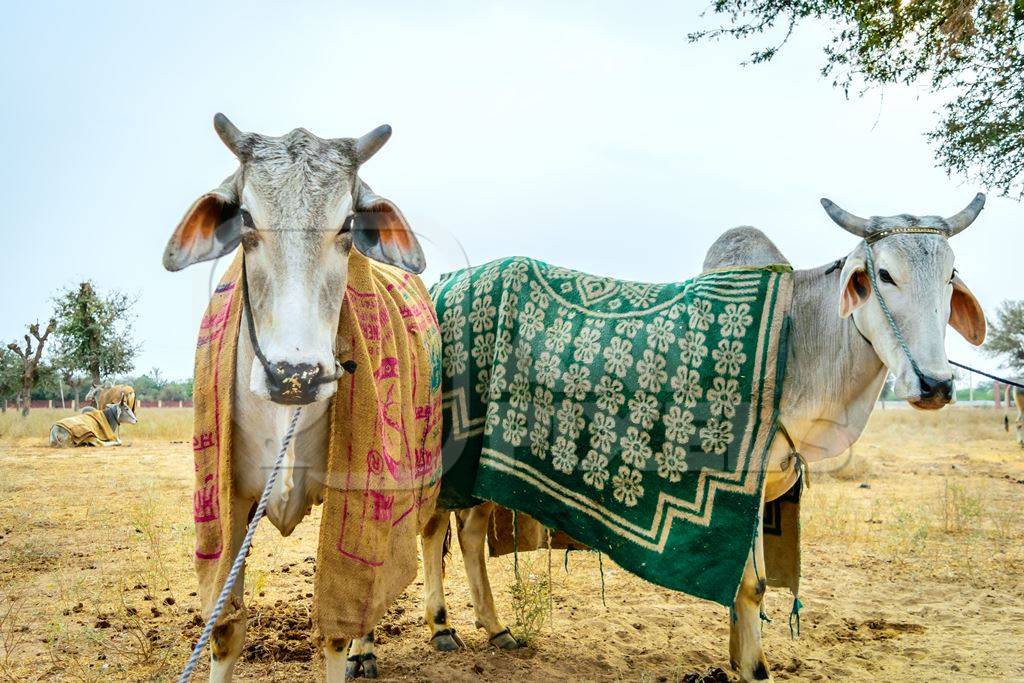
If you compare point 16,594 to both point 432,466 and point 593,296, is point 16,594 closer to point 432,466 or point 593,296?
point 432,466

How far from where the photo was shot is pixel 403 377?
360 cm

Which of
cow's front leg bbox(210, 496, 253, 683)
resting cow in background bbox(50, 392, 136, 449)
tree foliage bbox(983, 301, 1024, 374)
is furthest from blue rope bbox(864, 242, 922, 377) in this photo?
tree foliage bbox(983, 301, 1024, 374)

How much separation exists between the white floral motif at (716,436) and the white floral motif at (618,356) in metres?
0.51

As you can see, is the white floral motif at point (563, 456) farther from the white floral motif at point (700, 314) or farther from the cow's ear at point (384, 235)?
the cow's ear at point (384, 235)

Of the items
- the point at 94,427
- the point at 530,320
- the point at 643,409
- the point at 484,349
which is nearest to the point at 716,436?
the point at 643,409

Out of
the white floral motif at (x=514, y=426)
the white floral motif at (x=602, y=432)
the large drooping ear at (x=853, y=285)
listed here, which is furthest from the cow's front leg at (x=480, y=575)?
the large drooping ear at (x=853, y=285)

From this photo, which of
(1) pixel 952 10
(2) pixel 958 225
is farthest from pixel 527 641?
(1) pixel 952 10

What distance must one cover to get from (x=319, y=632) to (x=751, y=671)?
230 cm

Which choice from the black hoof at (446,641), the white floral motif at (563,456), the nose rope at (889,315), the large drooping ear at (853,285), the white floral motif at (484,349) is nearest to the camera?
the nose rope at (889,315)

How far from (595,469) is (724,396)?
2.52ft

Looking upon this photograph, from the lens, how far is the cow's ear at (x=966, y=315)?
152 inches

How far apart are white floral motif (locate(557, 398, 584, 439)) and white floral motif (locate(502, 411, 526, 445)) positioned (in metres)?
0.21

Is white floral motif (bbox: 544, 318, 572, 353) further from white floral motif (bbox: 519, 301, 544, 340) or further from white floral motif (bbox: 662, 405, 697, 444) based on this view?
white floral motif (bbox: 662, 405, 697, 444)

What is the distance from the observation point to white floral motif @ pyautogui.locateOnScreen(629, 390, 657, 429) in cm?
389
